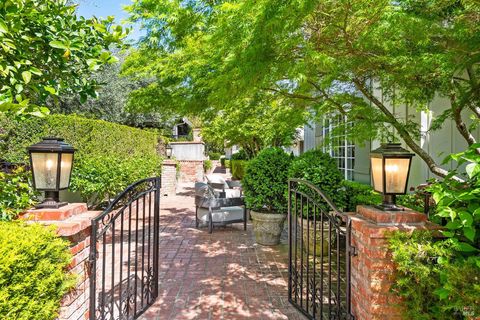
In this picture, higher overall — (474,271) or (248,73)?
(248,73)

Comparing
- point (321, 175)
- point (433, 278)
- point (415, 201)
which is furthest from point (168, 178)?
point (433, 278)

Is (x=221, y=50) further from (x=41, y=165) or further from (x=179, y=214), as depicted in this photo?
(x=179, y=214)

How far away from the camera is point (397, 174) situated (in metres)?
2.69

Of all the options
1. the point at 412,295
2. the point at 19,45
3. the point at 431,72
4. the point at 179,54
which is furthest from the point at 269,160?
the point at 19,45

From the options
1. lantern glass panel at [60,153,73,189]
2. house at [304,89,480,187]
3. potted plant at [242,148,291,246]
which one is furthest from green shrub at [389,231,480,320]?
potted plant at [242,148,291,246]

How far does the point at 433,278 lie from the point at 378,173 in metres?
1.04

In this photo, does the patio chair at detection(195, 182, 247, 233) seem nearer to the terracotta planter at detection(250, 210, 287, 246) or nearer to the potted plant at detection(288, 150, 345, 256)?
the terracotta planter at detection(250, 210, 287, 246)

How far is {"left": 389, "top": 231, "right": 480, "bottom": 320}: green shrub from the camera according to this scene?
1.76m

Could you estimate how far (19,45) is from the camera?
7.01 ft

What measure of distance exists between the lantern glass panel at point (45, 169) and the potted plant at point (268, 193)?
3.98 meters

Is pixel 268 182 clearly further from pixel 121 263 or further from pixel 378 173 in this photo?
pixel 121 263

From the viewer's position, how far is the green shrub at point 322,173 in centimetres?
507

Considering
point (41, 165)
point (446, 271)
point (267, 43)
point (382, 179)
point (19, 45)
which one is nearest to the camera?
point (446, 271)

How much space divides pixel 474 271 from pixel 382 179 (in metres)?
1.10
